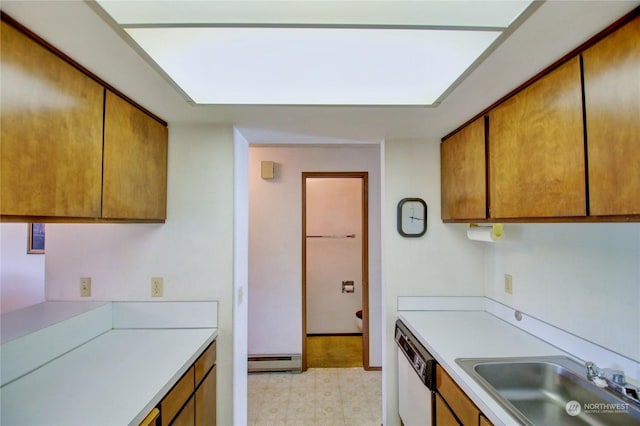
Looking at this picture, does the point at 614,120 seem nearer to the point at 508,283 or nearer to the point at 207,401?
the point at 508,283

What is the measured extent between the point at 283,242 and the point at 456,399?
7.00ft

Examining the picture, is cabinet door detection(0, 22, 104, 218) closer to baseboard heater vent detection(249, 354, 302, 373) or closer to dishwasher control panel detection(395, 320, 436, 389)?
dishwasher control panel detection(395, 320, 436, 389)

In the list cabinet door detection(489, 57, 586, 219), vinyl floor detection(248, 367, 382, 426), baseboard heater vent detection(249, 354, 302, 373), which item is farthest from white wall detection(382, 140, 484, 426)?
baseboard heater vent detection(249, 354, 302, 373)

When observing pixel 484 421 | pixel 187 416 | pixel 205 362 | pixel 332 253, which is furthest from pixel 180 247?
pixel 332 253

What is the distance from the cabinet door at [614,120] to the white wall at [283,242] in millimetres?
2163

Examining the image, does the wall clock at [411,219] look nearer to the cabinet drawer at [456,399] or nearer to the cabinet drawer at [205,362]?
the cabinet drawer at [456,399]

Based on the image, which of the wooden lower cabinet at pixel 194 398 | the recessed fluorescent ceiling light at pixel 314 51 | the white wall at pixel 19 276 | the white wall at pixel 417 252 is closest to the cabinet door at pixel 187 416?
the wooden lower cabinet at pixel 194 398

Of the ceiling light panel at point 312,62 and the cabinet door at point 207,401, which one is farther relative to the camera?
the cabinet door at point 207,401

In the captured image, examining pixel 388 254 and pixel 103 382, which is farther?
pixel 388 254

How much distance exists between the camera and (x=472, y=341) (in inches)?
61.5

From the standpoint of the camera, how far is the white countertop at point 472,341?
1103 millimetres

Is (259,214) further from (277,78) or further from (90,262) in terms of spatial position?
(277,78)

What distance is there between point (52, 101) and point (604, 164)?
187 centimetres

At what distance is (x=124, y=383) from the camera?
1169 millimetres
